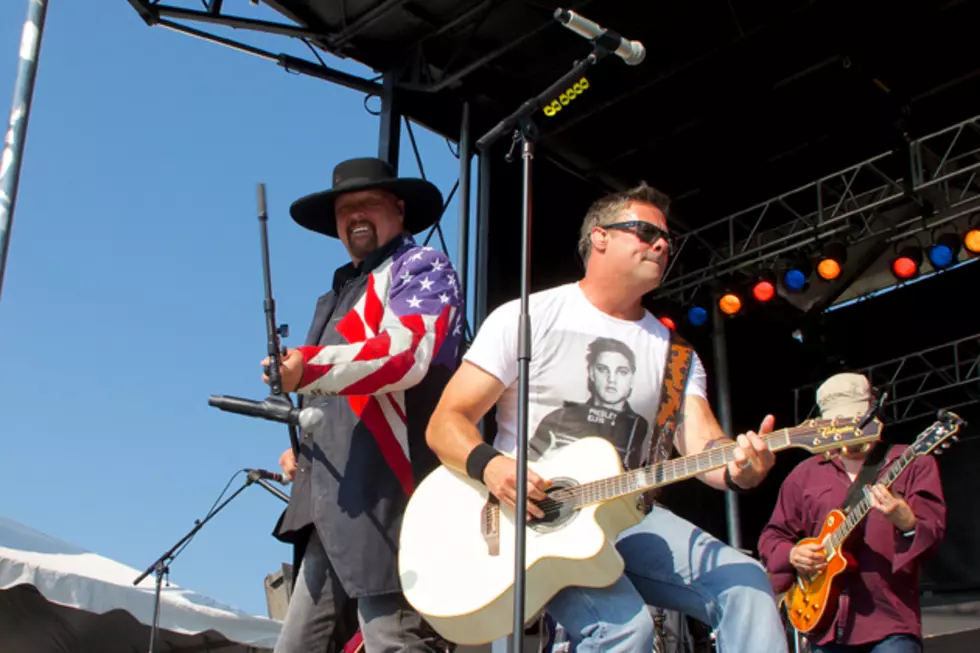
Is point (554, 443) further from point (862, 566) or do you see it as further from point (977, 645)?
point (977, 645)

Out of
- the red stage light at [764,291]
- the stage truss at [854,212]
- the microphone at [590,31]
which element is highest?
the stage truss at [854,212]

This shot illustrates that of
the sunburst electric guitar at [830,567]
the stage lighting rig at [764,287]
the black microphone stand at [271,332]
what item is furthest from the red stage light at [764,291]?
the black microphone stand at [271,332]

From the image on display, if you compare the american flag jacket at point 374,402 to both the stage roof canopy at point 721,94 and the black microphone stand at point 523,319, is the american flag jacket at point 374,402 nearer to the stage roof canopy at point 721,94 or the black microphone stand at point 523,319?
the black microphone stand at point 523,319

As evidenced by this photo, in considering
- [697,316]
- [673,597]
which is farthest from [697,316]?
[673,597]

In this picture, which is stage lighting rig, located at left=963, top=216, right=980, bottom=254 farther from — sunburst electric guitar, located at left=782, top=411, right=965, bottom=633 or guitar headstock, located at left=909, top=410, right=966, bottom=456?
guitar headstock, located at left=909, top=410, right=966, bottom=456

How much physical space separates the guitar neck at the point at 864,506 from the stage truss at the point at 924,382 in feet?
23.6

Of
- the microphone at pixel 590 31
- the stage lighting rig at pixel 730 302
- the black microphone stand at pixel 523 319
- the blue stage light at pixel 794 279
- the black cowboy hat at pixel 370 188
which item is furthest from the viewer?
the stage lighting rig at pixel 730 302

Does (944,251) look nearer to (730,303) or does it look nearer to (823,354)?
(730,303)

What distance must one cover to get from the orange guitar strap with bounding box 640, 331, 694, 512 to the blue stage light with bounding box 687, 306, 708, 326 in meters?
7.39

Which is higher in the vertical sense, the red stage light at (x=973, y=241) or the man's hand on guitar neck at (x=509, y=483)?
the red stage light at (x=973, y=241)

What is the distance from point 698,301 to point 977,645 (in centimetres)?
483

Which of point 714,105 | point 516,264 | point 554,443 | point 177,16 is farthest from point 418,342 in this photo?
point 714,105

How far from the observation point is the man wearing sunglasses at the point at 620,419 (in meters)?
2.78

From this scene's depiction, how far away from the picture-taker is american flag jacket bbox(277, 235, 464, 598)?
121 inches
